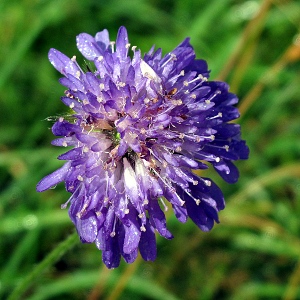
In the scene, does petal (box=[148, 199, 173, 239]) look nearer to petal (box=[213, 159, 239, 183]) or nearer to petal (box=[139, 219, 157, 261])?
petal (box=[139, 219, 157, 261])

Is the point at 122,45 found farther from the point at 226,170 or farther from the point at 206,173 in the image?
the point at 206,173

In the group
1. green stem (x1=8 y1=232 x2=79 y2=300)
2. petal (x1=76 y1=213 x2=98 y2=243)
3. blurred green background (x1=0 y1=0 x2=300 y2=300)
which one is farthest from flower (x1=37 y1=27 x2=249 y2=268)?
blurred green background (x1=0 y1=0 x2=300 y2=300)

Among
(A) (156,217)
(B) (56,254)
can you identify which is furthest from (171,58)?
(B) (56,254)

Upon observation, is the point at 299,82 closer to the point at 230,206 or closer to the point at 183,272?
the point at 230,206

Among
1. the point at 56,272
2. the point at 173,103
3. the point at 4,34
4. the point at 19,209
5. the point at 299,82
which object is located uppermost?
the point at 173,103

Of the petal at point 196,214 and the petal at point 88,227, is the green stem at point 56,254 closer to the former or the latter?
the petal at point 88,227

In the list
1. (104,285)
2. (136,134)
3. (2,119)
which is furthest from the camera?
(2,119)

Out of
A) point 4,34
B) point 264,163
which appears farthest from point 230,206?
point 4,34
